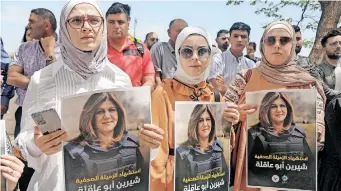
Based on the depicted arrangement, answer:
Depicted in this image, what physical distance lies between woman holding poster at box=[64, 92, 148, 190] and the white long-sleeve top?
0.48 feet

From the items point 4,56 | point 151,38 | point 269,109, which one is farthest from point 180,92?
point 151,38

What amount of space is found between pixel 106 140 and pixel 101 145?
0.03 meters

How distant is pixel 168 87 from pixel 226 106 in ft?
1.47

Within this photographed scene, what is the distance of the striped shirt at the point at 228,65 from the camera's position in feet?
16.3

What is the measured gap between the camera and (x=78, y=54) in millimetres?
2244

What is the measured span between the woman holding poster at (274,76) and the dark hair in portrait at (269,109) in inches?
10.1

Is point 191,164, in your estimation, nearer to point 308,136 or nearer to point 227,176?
point 227,176

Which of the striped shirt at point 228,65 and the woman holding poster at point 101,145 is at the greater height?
the striped shirt at point 228,65

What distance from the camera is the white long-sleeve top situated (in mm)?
2148

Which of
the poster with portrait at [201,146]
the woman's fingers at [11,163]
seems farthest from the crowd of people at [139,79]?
the poster with portrait at [201,146]

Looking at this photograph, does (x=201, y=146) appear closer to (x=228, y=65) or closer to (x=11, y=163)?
(x=11, y=163)

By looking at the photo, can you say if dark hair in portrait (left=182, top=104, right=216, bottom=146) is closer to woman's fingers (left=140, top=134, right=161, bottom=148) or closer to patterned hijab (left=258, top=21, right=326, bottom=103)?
woman's fingers (left=140, top=134, right=161, bottom=148)

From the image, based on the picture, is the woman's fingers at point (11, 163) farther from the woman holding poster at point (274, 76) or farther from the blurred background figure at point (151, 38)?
the blurred background figure at point (151, 38)

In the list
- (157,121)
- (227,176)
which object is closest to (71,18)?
(157,121)
